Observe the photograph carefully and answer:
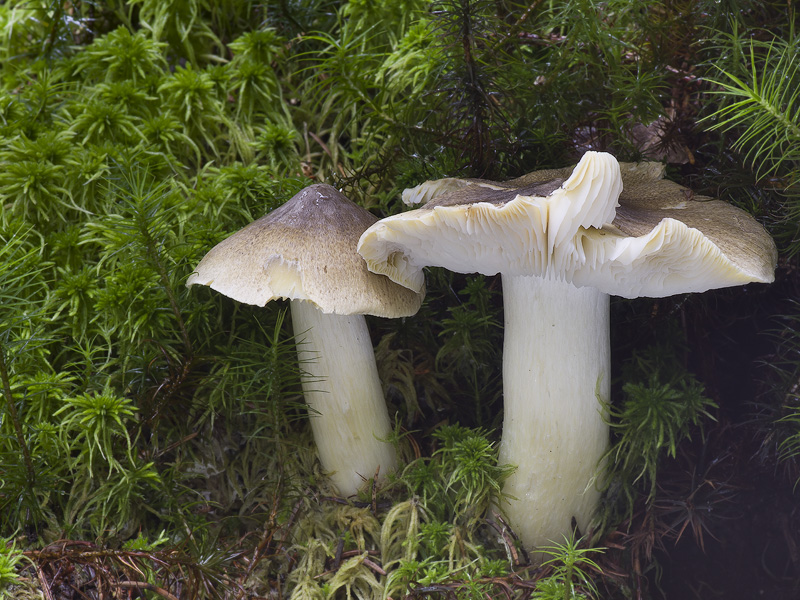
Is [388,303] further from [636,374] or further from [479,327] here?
[636,374]

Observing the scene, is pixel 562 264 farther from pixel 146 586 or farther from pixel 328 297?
pixel 146 586

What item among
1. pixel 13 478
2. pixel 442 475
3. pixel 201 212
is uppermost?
pixel 201 212

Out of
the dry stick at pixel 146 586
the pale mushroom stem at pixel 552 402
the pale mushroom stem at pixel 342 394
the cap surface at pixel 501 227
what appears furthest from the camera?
the pale mushroom stem at pixel 342 394

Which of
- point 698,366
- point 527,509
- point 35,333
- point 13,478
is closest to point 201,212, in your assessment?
point 35,333

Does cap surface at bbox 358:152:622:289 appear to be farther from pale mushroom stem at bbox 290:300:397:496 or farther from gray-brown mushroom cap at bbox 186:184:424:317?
pale mushroom stem at bbox 290:300:397:496

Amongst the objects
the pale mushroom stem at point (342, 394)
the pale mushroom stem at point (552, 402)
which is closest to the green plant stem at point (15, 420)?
the pale mushroom stem at point (342, 394)

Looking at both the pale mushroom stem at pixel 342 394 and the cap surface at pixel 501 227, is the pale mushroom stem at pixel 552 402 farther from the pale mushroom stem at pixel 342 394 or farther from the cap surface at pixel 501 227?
the pale mushroom stem at pixel 342 394
